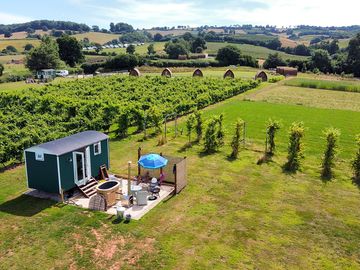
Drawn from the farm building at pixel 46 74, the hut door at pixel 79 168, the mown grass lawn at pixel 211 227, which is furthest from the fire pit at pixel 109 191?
the farm building at pixel 46 74

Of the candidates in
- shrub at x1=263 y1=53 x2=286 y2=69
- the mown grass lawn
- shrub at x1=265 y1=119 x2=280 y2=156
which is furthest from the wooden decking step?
shrub at x1=263 y1=53 x2=286 y2=69

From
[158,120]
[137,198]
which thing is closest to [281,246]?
[137,198]

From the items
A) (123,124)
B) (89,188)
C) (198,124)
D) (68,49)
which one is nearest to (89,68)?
(68,49)

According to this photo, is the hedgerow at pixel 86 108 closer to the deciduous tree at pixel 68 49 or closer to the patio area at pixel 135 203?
the patio area at pixel 135 203

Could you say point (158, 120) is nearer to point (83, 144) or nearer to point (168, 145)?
point (168, 145)

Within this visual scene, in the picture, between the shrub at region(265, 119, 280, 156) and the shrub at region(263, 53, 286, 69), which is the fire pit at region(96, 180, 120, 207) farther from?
the shrub at region(263, 53, 286, 69)

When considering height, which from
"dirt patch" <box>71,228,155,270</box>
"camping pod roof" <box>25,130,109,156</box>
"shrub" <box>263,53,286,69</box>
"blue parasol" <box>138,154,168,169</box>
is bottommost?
"dirt patch" <box>71,228,155,270</box>
